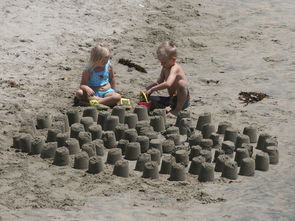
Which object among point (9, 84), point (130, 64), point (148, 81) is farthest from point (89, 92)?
point (130, 64)

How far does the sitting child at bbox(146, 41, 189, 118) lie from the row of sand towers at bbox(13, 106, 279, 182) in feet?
1.22

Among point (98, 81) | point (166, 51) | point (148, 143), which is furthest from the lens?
point (98, 81)

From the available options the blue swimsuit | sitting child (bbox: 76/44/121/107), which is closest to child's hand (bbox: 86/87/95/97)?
sitting child (bbox: 76/44/121/107)

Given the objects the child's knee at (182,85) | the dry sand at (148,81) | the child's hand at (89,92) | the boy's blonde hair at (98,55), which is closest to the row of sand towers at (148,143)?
the dry sand at (148,81)

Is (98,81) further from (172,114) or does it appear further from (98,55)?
(172,114)

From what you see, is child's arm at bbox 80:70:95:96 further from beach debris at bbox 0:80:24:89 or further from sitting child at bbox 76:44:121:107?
beach debris at bbox 0:80:24:89

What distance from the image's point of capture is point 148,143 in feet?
28.0

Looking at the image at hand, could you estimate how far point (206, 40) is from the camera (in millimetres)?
12562

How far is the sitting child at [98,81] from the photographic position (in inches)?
384

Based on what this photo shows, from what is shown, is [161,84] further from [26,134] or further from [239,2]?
[239,2]

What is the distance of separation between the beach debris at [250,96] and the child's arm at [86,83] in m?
1.93

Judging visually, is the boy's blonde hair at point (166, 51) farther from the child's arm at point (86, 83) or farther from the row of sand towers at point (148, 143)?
the child's arm at point (86, 83)

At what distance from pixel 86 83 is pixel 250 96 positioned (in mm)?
2097

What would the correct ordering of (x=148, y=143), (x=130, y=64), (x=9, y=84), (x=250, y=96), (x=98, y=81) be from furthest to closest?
(x=130, y=64) < (x=250, y=96) < (x=9, y=84) < (x=98, y=81) < (x=148, y=143)
